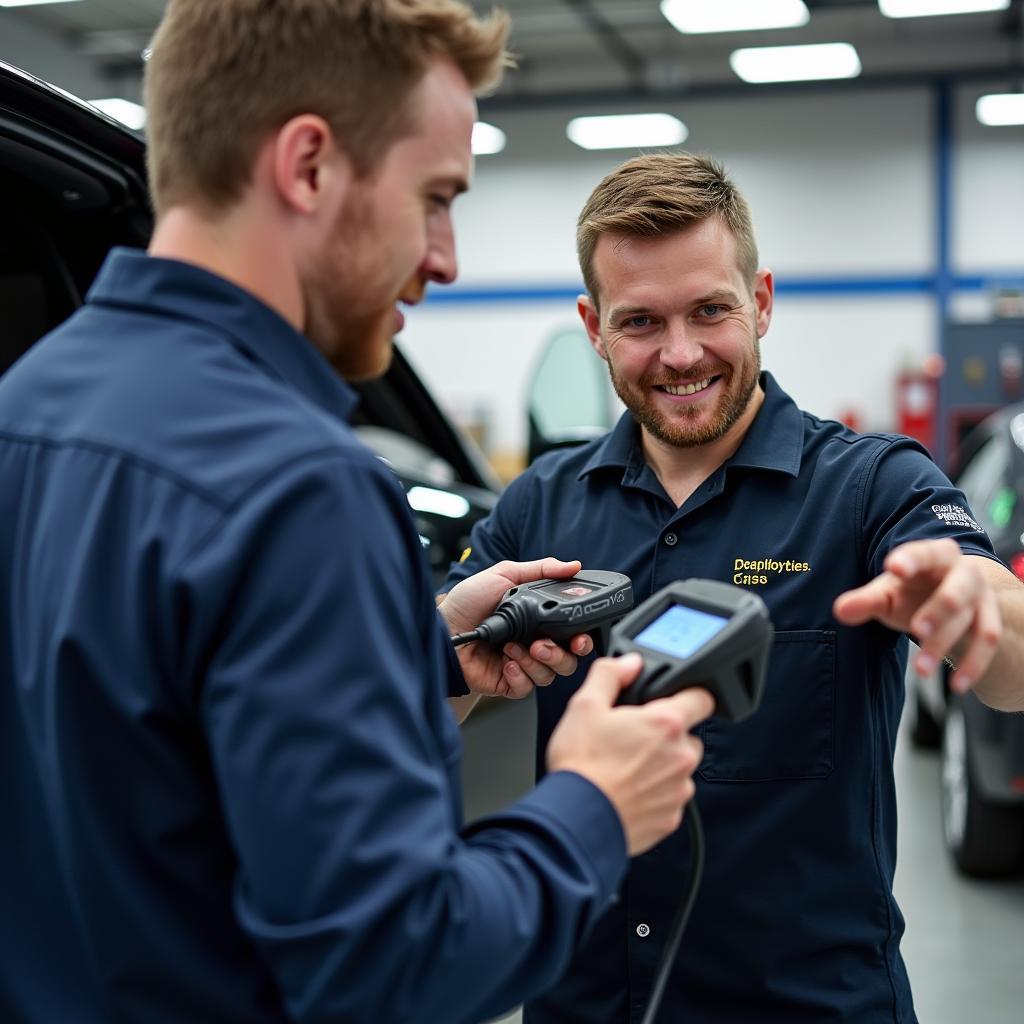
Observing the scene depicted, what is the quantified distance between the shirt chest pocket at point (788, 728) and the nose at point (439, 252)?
770 mm

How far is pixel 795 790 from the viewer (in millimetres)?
1573

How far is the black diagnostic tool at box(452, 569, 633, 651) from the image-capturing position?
5.01 ft

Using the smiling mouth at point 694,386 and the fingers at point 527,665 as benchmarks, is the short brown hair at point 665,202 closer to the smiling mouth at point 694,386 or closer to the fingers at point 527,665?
the smiling mouth at point 694,386

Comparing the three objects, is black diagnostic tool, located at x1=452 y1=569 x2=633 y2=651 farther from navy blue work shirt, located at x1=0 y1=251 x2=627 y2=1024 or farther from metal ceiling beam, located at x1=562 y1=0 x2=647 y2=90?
metal ceiling beam, located at x1=562 y1=0 x2=647 y2=90

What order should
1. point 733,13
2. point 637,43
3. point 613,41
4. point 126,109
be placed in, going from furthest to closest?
point 637,43
point 613,41
point 126,109
point 733,13

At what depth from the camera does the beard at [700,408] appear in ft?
5.72

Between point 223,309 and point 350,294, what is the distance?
109mm

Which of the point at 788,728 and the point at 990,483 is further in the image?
the point at 990,483

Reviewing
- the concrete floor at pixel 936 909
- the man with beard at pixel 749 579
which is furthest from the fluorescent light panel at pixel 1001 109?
the man with beard at pixel 749 579

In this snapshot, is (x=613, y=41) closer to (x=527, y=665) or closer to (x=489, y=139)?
(x=489, y=139)

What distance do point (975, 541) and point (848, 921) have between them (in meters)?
0.52

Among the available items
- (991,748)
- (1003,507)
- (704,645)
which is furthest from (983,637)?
(1003,507)

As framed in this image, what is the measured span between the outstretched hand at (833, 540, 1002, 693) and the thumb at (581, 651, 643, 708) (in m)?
0.21

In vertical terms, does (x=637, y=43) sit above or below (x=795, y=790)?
above
